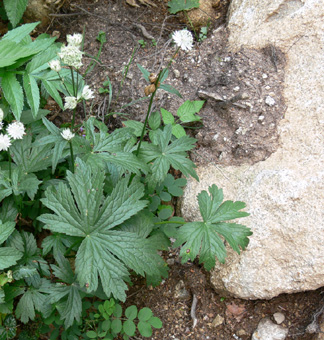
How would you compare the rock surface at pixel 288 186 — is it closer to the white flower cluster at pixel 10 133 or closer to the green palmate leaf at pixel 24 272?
the green palmate leaf at pixel 24 272

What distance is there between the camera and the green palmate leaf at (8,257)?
2.18 meters

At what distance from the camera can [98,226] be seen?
7.25ft

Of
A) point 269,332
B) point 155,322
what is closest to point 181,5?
point 155,322

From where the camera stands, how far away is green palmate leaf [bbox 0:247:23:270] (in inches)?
85.7

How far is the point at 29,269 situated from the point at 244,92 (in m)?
2.14

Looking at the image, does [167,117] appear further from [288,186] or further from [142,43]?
[288,186]

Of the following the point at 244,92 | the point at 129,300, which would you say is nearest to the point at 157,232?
the point at 129,300

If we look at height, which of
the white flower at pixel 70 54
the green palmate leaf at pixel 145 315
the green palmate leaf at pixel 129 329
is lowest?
the green palmate leaf at pixel 129 329

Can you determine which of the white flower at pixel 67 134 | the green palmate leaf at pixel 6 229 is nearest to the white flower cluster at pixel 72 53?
the white flower at pixel 67 134

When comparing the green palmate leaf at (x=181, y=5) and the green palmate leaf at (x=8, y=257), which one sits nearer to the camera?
the green palmate leaf at (x=8, y=257)

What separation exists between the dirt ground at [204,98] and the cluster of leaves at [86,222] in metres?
0.37

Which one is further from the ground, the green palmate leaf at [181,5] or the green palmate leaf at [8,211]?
the green palmate leaf at [181,5]

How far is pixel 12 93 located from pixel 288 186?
2.01 m

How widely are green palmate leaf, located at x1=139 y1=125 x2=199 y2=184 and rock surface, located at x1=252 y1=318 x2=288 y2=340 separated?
48.1 inches
